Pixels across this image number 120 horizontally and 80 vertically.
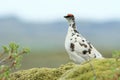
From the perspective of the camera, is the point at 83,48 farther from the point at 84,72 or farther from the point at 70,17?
the point at 84,72

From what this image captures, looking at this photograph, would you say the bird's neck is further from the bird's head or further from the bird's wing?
the bird's wing

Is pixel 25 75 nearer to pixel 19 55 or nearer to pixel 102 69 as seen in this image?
pixel 102 69

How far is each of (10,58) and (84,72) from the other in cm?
211

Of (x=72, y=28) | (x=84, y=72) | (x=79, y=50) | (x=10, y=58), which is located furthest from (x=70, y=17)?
(x=10, y=58)

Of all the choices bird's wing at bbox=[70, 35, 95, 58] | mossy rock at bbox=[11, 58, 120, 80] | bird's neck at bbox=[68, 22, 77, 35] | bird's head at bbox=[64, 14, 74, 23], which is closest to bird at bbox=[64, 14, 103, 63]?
bird's wing at bbox=[70, 35, 95, 58]

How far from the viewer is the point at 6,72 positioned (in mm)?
5820

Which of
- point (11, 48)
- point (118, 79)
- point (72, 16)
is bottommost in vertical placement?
point (118, 79)

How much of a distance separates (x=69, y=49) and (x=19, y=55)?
6569 millimetres

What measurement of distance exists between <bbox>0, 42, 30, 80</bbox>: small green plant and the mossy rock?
819 mm

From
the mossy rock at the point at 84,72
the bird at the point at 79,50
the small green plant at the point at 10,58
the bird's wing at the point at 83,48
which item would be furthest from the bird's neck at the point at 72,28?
the small green plant at the point at 10,58

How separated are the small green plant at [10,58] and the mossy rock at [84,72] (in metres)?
0.82

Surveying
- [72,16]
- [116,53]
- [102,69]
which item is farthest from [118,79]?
[72,16]

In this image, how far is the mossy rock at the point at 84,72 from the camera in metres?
6.03

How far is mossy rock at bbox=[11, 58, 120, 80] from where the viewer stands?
19.8 feet
